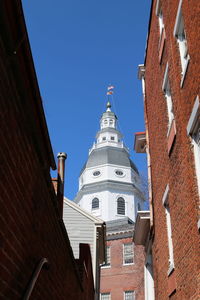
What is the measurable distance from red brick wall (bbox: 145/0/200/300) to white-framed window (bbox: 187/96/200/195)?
13 centimetres

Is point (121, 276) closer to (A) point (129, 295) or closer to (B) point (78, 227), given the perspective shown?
Result: (A) point (129, 295)

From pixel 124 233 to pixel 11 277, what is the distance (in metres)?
33.7

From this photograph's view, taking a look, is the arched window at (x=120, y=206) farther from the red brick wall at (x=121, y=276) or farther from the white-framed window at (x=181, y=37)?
the white-framed window at (x=181, y=37)

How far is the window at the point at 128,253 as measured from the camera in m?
34.6

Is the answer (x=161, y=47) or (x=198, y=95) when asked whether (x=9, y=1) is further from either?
(x=161, y=47)

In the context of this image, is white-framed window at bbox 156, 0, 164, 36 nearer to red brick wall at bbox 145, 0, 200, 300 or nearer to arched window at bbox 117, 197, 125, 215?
red brick wall at bbox 145, 0, 200, 300

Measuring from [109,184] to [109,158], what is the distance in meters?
6.77

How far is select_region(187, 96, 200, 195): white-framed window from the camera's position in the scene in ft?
21.4

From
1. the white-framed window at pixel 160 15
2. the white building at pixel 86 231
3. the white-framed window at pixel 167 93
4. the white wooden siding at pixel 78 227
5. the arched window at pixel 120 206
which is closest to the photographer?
the white-framed window at pixel 167 93

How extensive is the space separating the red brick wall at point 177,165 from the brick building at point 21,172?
2.87m

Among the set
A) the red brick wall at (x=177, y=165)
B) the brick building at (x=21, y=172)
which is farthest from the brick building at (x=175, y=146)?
the brick building at (x=21, y=172)

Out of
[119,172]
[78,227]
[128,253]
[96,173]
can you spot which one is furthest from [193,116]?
[119,172]

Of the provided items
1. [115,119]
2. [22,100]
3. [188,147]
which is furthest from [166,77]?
[115,119]

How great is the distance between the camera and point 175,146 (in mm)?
8305
